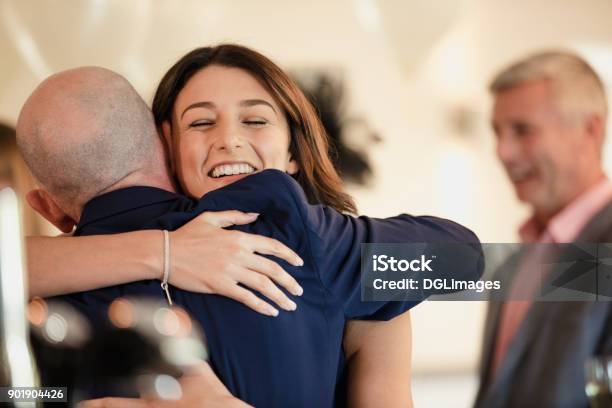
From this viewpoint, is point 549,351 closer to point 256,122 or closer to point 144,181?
point 256,122

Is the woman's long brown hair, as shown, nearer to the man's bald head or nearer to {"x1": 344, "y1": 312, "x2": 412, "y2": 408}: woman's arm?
the man's bald head

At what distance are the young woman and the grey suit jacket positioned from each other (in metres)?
0.16

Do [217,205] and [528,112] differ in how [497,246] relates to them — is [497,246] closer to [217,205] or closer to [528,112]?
[528,112]

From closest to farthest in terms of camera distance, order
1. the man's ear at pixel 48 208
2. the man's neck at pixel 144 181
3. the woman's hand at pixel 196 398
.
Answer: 1. the woman's hand at pixel 196 398
2. the man's neck at pixel 144 181
3. the man's ear at pixel 48 208

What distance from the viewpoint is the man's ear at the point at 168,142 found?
166 cm

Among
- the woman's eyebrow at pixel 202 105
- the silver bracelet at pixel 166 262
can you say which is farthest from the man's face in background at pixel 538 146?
the silver bracelet at pixel 166 262

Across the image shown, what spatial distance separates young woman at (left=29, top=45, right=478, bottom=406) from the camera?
160cm

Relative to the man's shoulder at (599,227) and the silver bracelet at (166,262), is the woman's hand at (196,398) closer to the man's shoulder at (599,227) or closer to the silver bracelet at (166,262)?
the silver bracelet at (166,262)

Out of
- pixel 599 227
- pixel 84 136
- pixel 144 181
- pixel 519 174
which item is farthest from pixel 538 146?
pixel 84 136

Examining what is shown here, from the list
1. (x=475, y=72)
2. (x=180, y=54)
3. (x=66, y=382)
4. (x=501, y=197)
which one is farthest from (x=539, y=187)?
(x=66, y=382)

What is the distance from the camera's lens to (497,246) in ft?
5.46

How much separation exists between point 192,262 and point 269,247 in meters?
0.13

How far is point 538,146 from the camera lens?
5.49ft

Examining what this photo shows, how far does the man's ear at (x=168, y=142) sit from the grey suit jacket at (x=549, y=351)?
0.67 meters
